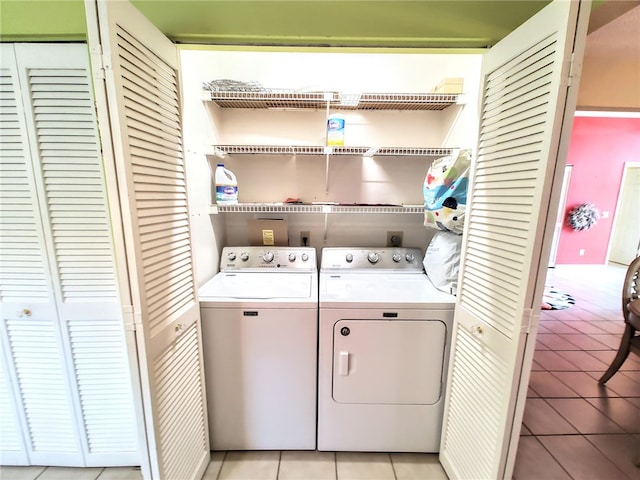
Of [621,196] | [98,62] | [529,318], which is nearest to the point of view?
[98,62]

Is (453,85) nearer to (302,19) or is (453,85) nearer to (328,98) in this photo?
(328,98)

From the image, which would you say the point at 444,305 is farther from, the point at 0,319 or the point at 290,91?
the point at 0,319

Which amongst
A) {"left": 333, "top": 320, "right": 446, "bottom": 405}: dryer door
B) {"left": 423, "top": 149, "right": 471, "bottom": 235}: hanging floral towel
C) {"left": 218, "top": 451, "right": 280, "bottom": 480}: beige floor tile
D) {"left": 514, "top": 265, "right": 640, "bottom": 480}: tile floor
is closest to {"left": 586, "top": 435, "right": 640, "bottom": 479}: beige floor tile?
{"left": 514, "top": 265, "right": 640, "bottom": 480}: tile floor

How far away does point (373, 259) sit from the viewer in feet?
6.47

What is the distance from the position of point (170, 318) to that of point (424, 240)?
1.76m

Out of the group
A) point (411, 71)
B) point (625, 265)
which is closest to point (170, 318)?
point (411, 71)

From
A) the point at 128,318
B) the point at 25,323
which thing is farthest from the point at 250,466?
the point at 25,323

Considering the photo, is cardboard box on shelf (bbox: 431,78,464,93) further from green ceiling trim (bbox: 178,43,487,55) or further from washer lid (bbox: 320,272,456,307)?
washer lid (bbox: 320,272,456,307)

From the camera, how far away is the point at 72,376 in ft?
4.36

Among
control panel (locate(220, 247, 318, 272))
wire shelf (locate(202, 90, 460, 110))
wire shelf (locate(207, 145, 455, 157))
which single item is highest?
wire shelf (locate(202, 90, 460, 110))

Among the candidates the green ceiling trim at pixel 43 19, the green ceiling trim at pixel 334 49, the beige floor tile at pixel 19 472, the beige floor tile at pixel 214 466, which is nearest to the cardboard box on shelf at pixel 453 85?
the green ceiling trim at pixel 334 49

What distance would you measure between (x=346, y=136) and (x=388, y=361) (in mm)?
1545

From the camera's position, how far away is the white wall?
187 cm

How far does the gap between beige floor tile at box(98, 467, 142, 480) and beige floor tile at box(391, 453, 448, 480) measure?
4.70 feet
